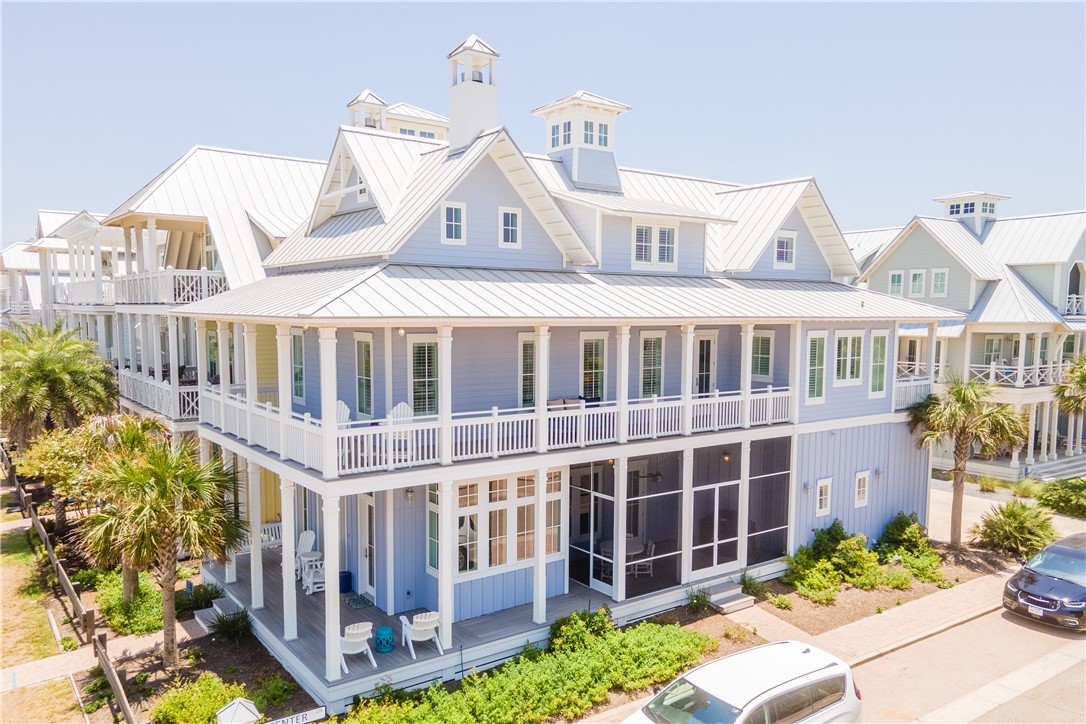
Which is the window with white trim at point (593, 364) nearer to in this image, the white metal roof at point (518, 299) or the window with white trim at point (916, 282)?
the white metal roof at point (518, 299)

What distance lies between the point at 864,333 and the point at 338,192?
15.4m

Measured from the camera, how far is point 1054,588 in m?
17.3

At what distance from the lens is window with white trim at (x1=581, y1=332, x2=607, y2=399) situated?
1884 cm

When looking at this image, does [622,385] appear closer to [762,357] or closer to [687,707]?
[762,357]

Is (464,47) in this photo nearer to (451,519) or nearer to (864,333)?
(451,519)

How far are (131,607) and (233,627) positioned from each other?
3.04 meters

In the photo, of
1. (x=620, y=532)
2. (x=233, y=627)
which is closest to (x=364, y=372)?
(x=233, y=627)

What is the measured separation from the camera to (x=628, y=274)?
20.0 meters

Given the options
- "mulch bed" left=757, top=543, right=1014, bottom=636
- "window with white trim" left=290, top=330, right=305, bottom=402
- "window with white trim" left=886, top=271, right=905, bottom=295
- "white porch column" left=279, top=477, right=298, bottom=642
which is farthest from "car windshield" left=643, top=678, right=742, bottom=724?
"window with white trim" left=886, top=271, right=905, bottom=295

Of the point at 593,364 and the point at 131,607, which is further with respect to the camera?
the point at 593,364

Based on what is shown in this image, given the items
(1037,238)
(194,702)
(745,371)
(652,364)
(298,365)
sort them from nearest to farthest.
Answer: (194,702) < (745,371) < (298,365) < (652,364) < (1037,238)

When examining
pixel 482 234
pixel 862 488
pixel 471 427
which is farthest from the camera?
pixel 862 488

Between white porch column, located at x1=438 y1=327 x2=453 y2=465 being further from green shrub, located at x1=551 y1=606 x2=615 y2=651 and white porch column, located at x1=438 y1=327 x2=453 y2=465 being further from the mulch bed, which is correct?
the mulch bed

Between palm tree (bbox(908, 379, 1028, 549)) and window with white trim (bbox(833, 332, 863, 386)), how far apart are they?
269cm
